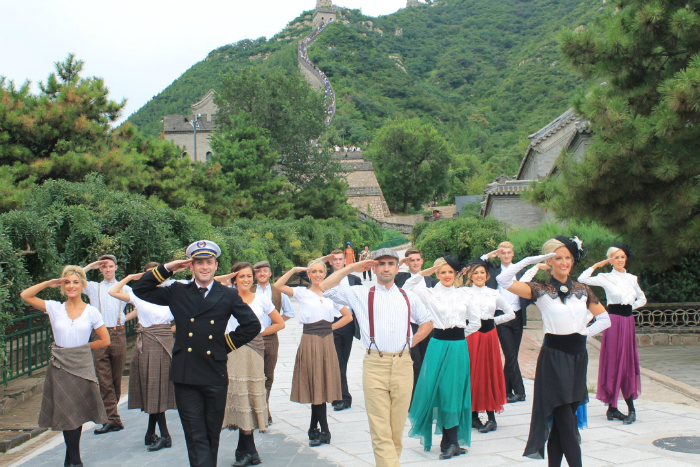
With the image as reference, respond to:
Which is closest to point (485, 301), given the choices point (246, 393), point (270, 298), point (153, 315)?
point (270, 298)

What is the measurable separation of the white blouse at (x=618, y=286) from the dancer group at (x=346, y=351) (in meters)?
0.02

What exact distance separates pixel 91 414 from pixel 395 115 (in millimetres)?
87461

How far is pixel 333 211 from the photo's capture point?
36719 mm

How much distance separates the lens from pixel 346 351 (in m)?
8.02

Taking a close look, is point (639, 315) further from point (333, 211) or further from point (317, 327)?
point (333, 211)

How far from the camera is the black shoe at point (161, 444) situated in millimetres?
6094

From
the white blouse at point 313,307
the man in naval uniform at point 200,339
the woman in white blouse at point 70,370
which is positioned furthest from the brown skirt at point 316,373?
the woman in white blouse at point 70,370

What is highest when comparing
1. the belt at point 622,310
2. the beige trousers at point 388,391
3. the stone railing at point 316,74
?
the stone railing at point 316,74

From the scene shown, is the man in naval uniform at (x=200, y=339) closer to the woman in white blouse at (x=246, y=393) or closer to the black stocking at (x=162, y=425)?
the woman in white blouse at (x=246, y=393)

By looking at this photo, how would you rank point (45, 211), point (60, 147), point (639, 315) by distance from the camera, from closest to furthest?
point (45, 211) < point (639, 315) < point (60, 147)

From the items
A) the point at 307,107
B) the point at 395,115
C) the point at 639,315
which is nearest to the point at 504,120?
the point at 395,115

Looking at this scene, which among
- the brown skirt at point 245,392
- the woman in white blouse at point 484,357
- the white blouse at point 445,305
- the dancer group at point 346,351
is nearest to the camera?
the dancer group at point 346,351

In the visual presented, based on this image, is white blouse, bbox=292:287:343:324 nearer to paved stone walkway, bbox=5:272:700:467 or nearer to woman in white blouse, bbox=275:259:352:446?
woman in white blouse, bbox=275:259:352:446

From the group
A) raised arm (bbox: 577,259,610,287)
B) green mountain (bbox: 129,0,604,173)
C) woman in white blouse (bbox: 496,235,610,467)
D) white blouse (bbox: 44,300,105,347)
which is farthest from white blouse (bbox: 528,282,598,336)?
green mountain (bbox: 129,0,604,173)
